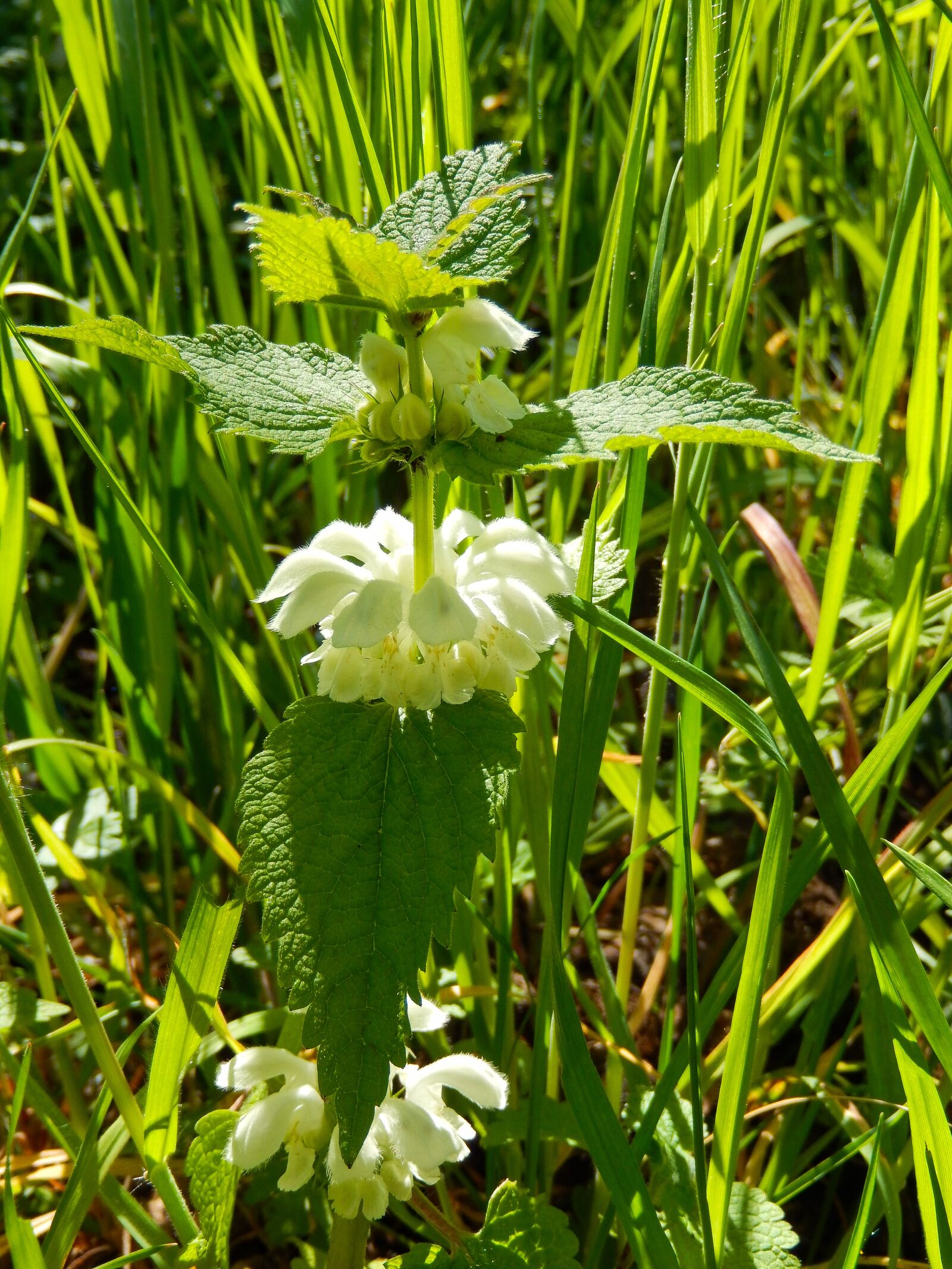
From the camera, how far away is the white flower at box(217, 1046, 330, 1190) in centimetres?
73

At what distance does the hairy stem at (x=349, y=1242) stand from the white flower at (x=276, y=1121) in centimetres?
5

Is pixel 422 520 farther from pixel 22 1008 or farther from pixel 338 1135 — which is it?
pixel 22 1008

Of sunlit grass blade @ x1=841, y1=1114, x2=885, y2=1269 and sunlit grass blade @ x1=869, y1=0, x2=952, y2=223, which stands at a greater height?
sunlit grass blade @ x1=869, y1=0, x2=952, y2=223

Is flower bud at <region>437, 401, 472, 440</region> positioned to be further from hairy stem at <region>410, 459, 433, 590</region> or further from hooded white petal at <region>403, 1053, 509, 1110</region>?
hooded white petal at <region>403, 1053, 509, 1110</region>

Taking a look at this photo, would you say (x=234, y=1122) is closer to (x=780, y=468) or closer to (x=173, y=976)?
(x=173, y=976)

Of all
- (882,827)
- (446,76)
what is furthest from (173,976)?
(446,76)

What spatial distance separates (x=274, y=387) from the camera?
0.65m

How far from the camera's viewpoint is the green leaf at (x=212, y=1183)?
762 millimetres

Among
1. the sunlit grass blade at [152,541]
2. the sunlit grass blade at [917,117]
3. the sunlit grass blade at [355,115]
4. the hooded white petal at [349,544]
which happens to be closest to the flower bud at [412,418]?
the hooded white petal at [349,544]

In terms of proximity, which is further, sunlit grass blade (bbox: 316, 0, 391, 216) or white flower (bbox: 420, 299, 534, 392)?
sunlit grass blade (bbox: 316, 0, 391, 216)

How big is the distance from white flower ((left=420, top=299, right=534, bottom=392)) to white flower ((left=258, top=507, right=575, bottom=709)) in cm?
11

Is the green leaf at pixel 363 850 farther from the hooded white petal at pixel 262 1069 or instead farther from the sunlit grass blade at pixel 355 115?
the sunlit grass blade at pixel 355 115

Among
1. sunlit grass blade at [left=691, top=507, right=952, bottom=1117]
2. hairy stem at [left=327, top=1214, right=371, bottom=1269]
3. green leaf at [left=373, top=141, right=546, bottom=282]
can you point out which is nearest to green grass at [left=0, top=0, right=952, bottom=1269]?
sunlit grass blade at [left=691, top=507, right=952, bottom=1117]

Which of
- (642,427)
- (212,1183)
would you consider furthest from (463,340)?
(212,1183)
